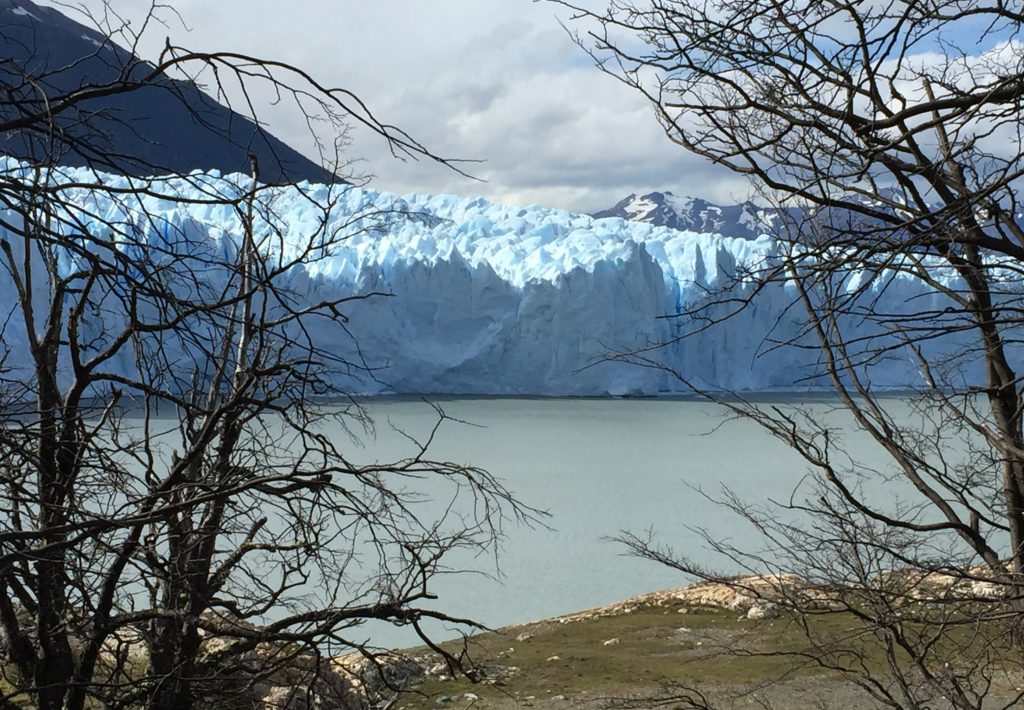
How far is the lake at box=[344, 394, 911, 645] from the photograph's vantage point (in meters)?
9.54

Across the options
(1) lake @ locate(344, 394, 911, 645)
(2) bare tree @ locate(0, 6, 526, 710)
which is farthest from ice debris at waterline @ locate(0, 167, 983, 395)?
(2) bare tree @ locate(0, 6, 526, 710)

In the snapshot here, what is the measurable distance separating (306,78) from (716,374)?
2217cm

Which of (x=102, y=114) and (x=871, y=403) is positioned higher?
(x=102, y=114)

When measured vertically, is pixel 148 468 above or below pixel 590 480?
above

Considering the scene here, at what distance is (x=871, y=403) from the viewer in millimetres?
2973

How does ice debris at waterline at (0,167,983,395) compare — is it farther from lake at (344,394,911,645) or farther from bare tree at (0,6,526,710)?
bare tree at (0,6,526,710)

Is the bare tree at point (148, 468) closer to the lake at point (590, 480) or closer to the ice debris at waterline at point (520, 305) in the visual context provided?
the lake at point (590, 480)

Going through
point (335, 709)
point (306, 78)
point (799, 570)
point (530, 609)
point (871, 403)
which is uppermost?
point (306, 78)

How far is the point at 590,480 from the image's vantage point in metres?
14.2

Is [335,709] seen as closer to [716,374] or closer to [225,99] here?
[225,99]

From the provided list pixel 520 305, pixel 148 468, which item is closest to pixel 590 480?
pixel 520 305

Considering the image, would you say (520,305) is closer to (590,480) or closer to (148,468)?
(590,480)

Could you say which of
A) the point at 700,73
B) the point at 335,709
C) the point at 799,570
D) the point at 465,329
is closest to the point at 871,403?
the point at 799,570

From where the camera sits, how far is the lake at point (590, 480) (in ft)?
31.3
